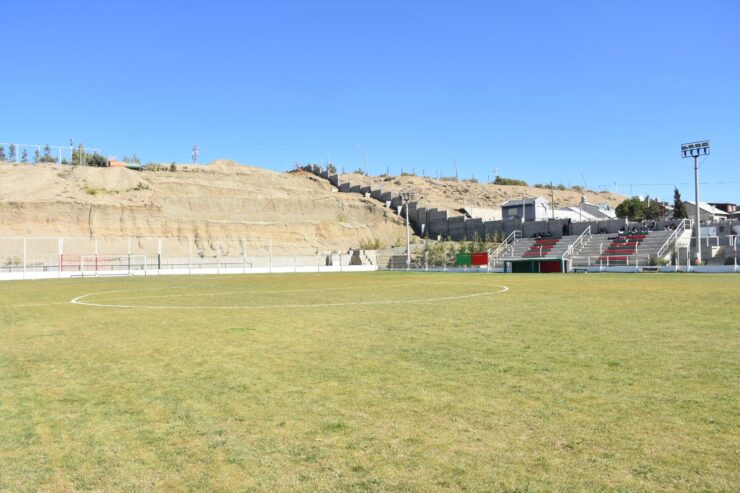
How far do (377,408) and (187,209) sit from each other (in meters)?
86.6

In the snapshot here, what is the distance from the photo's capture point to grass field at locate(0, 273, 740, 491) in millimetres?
4500

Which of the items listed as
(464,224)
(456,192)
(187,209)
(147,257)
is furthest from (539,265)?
(456,192)

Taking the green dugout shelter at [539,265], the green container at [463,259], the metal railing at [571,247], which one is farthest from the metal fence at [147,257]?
the metal railing at [571,247]

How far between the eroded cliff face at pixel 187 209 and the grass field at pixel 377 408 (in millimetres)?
71736

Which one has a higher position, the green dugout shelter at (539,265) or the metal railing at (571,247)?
the metal railing at (571,247)

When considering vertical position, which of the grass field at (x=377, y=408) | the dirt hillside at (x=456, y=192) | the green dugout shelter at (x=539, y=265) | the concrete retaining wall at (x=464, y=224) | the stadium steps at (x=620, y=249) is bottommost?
the grass field at (x=377, y=408)

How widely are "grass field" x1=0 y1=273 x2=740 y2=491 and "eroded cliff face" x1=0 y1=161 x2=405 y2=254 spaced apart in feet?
235

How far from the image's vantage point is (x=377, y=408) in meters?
6.22

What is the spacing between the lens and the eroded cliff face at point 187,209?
77188 millimetres

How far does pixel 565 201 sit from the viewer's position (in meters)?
136

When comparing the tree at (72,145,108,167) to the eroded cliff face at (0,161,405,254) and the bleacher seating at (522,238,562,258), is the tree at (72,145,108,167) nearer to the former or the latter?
the eroded cliff face at (0,161,405,254)

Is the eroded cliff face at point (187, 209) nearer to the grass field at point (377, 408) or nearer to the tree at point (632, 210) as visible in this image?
the tree at point (632, 210)

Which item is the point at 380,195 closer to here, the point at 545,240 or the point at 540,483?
the point at 545,240

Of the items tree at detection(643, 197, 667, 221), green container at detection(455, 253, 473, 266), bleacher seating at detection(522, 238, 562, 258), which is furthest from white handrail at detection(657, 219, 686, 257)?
tree at detection(643, 197, 667, 221)
